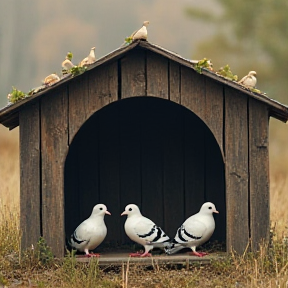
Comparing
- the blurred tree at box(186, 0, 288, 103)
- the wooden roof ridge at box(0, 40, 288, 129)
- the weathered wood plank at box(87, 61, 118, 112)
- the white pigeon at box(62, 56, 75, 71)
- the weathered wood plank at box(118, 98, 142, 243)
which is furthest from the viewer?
the blurred tree at box(186, 0, 288, 103)

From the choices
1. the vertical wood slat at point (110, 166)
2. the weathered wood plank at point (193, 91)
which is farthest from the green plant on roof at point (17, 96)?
the vertical wood slat at point (110, 166)

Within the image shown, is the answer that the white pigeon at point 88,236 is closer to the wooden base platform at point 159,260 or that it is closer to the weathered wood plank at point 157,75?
the wooden base platform at point 159,260

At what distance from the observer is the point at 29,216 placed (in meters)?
8.69

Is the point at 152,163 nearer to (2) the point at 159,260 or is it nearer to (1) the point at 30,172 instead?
(2) the point at 159,260

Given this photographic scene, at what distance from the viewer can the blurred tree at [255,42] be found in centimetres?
A: 2784

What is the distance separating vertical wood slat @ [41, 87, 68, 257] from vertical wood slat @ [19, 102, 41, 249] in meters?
0.06

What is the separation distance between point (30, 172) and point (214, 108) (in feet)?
6.48

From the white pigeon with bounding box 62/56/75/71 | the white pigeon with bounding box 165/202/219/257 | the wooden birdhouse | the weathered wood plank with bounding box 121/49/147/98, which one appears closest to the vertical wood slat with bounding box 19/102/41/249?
the wooden birdhouse

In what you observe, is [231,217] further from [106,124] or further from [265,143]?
[106,124]

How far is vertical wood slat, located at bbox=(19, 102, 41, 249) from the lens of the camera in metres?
8.66

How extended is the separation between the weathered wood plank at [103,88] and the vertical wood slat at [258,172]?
1.39m

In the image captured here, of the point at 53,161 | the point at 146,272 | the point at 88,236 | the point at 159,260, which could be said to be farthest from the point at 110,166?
the point at 146,272

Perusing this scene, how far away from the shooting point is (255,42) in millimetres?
28922

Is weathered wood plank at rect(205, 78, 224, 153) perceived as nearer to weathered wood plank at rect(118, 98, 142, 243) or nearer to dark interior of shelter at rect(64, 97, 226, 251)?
dark interior of shelter at rect(64, 97, 226, 251)
